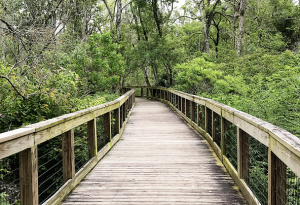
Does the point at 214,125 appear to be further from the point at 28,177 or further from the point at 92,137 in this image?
the point at 28,177

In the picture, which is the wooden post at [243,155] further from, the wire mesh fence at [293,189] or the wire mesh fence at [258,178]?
the wire mesh fence at [293,189]

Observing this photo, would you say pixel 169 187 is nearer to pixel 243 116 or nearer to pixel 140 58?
pixel 243 116

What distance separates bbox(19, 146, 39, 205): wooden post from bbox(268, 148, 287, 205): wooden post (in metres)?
2.14

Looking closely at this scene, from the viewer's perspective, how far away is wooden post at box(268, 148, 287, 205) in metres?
2.19

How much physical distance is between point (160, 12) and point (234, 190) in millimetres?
19408

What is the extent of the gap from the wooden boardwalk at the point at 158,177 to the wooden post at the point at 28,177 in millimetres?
735

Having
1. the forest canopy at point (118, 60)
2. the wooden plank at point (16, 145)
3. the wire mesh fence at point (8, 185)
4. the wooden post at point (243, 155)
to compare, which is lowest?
the wire mesh fence at point (8, 185)

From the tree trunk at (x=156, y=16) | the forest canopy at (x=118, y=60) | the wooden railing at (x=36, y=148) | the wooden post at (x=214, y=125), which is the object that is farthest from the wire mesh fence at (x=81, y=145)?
the tree trunk at (x=156, y=16)

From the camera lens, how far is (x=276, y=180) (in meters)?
2.28

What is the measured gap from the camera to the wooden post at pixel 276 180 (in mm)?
2194

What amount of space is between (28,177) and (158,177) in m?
1.92

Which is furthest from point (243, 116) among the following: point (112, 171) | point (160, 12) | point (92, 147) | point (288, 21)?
point (288, 21)

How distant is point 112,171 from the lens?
4023mm

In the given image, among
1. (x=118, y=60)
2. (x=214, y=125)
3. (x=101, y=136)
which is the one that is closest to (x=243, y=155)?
(x=214, y=125)
